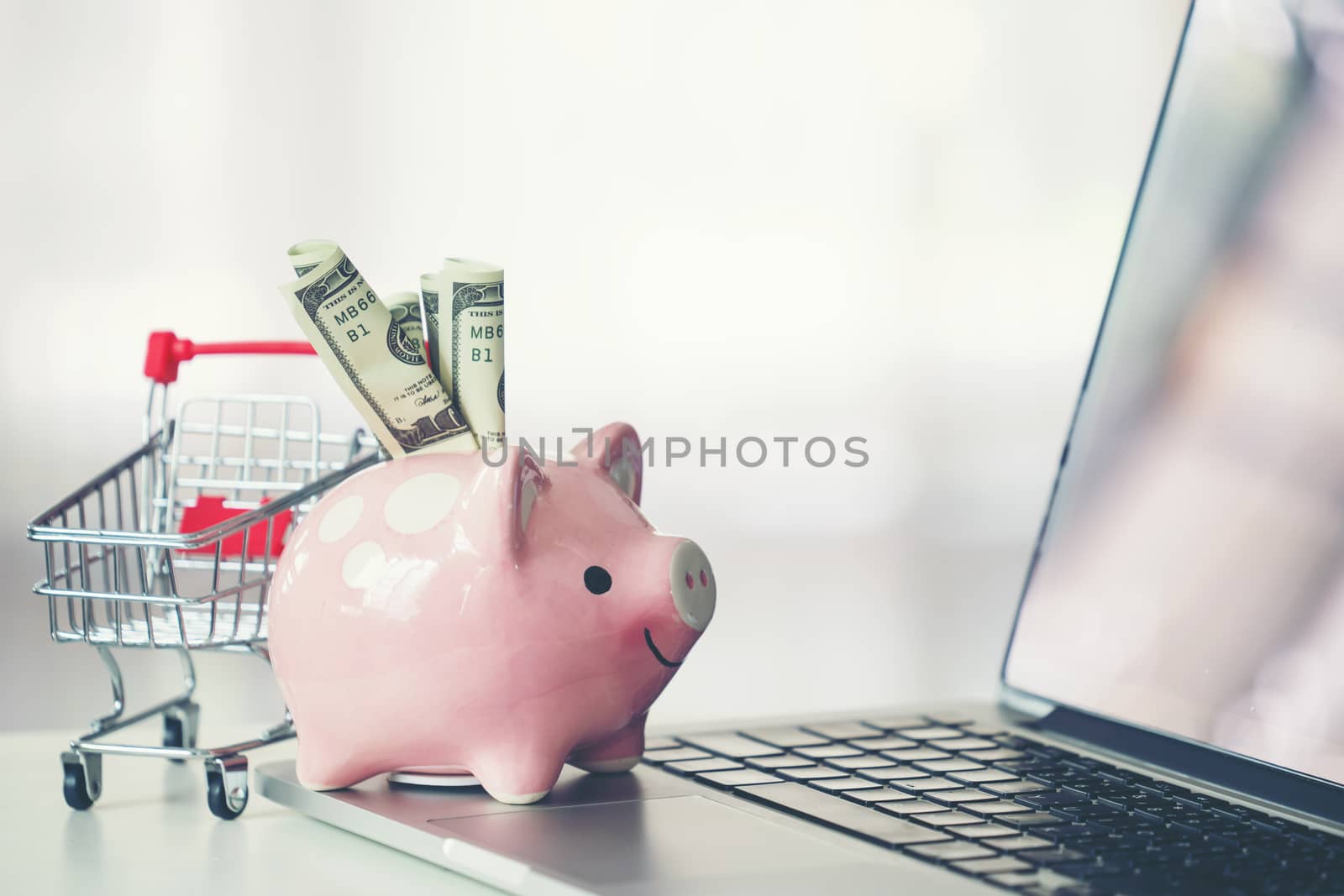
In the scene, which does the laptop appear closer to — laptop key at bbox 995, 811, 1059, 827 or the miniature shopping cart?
laptop key at bbox 995, 811, 1059, 827

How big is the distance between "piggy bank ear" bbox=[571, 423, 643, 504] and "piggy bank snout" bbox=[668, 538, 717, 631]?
3.2 inches

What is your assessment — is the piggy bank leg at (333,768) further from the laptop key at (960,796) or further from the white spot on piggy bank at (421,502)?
the laptop key at (960,796)

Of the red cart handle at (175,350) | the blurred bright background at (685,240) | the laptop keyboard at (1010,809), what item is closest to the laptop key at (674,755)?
the laptop keyboard at (1010,809)

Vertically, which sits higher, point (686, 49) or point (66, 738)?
point (686, 49)

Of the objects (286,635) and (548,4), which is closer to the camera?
(286,635)

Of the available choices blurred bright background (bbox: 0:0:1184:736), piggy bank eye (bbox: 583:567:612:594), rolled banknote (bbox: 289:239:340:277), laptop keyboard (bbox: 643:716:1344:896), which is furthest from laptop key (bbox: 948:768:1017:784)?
blurred bright background (bbox: 0:0:1184:736)

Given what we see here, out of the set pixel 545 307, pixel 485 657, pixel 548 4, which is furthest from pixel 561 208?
pixel 485 657

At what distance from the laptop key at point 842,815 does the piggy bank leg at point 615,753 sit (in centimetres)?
8

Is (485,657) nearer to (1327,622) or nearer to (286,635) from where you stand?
(286,635)

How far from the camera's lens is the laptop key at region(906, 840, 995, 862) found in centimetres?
54

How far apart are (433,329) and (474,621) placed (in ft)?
0.60

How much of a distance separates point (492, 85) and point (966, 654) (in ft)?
4.67

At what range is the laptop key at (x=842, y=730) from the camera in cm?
83

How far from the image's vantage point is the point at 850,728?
2.82ft
